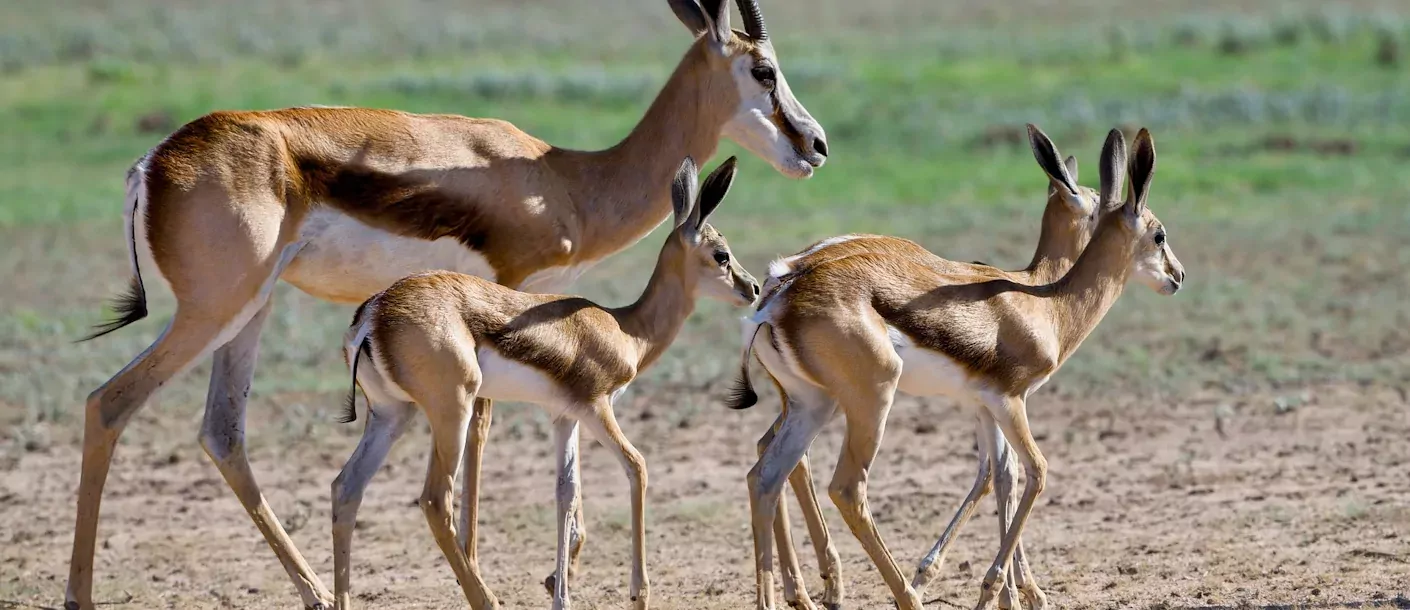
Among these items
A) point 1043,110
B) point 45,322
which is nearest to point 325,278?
point 45,322

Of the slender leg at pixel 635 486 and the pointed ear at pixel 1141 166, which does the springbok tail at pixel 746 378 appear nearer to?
the slender leg at pixel 635 486

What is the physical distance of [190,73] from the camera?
106 feet

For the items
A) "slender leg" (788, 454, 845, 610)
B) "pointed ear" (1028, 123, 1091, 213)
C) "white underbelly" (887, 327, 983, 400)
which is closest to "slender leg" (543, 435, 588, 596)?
"slender leg" (788, 454, 845, 610)

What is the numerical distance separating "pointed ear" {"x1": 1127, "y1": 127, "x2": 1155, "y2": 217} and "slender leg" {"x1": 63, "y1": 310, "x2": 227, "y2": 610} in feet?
13.1

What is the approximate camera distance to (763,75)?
334 inches

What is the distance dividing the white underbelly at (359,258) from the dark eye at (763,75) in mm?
1629

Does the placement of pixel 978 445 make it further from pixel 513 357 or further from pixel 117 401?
pixel 117 401

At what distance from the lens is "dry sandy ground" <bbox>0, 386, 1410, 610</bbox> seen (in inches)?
319

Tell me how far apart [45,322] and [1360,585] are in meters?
10.5

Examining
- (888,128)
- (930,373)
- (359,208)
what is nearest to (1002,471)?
(930,373)

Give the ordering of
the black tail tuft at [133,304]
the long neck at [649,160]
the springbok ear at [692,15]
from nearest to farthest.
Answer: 1. the black tail tuft at [133,304]
2. the long neck at [649,160]
3. the springbok ear at [692,15]

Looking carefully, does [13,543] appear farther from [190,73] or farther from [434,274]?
[190,73]

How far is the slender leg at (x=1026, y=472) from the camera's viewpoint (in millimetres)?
7230

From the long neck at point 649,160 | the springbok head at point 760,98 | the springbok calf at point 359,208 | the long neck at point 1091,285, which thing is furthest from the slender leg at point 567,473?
the long neck at point 1091,285
